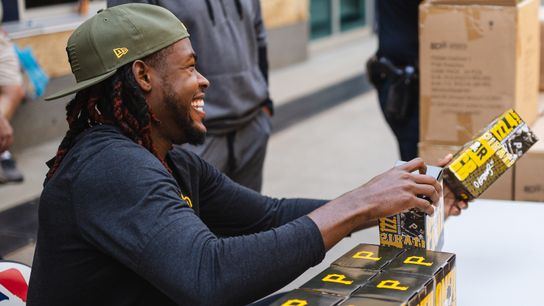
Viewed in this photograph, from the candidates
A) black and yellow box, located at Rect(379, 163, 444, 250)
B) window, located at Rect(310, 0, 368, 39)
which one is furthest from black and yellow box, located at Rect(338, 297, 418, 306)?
window, located at Rect(310, 0, 368, 39)

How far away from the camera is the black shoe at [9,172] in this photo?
5.96m

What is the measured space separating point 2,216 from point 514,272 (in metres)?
3.72

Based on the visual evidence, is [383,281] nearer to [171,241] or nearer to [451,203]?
Answer: [171,241]

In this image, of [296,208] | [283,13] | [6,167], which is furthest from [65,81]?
[296,208]

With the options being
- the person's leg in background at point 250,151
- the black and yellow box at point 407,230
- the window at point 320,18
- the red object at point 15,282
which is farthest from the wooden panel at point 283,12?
the black and yellow box at point 407,230

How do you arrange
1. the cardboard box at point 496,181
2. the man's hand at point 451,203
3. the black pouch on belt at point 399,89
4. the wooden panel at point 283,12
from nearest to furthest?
the man's hand at point 451,203
the cardboard box at point 496,181
the black pouch on belt at point 399,89
the wooden panel at point 283,12

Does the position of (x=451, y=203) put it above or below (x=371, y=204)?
below

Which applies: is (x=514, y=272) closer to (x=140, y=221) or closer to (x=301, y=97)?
(x=140, y=221)

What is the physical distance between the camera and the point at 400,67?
13.2 ft

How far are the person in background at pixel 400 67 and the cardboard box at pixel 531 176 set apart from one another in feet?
2.24

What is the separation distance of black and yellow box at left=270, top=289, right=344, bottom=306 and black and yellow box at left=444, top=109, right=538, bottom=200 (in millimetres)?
668

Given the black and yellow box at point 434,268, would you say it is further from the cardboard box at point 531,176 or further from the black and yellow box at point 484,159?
the cardboard box at point 531,176

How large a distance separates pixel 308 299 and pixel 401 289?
182 mm

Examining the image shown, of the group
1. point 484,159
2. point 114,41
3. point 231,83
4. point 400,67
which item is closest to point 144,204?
point 114,41
